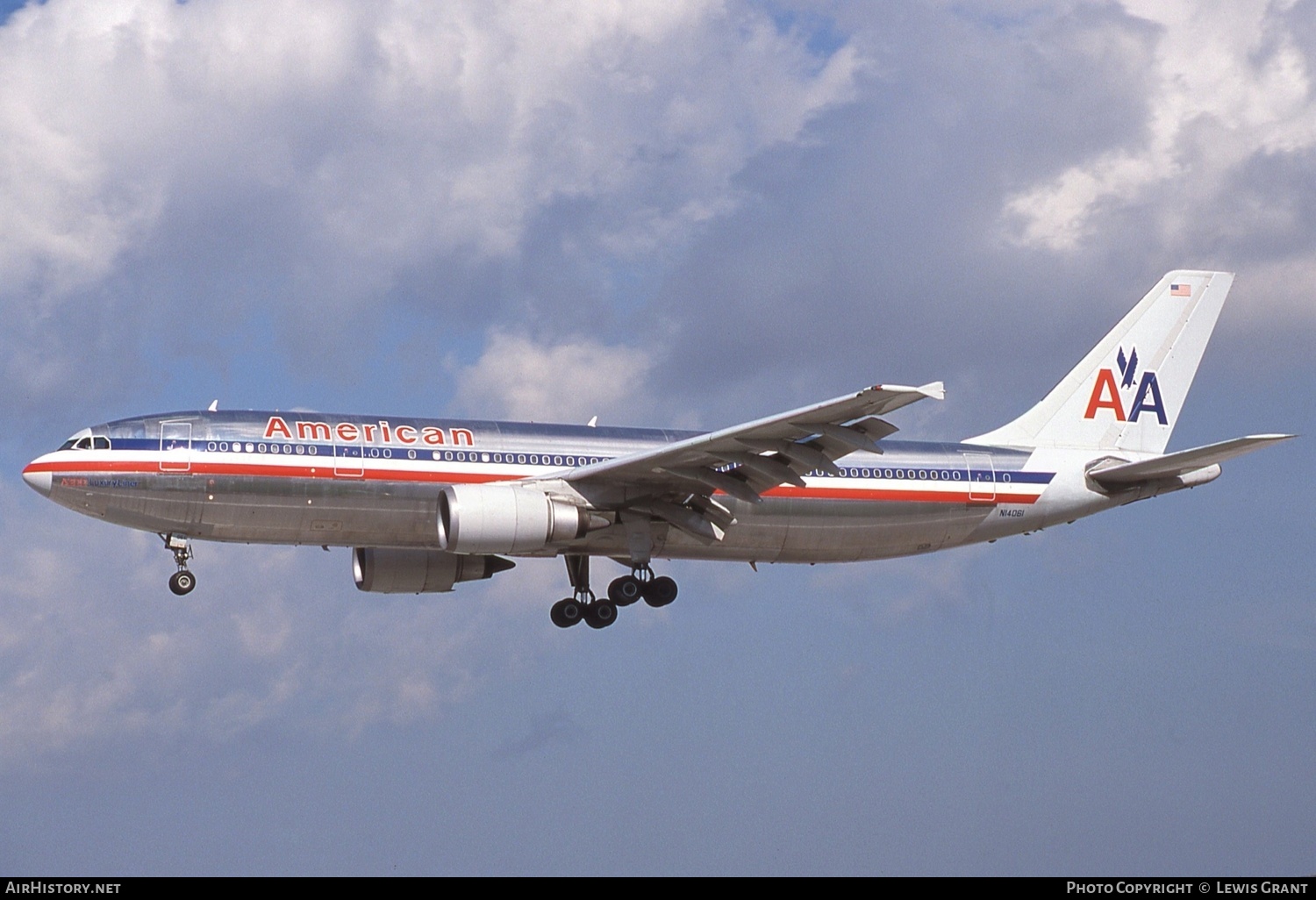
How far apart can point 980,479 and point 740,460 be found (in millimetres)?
8246

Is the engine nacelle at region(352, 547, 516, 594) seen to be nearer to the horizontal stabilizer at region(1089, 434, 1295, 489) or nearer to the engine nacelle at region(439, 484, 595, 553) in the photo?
the engine nacelle at region(439, 484, 595, 553)

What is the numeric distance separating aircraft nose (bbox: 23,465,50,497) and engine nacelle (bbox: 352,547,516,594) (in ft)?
26.6

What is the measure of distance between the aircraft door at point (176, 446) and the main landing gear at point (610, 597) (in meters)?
9.42

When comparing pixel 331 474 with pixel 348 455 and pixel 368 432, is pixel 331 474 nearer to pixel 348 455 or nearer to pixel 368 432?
pixel 348 455

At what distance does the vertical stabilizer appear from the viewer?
4628cm

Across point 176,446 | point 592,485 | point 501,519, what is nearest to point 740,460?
point 592,485

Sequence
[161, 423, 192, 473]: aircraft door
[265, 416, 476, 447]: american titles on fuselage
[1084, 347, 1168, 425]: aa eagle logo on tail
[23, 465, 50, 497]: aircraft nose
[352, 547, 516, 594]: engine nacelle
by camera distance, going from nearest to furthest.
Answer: [161, 423, 192, 473]: aircraft door → [23, 465, 50, 497]: aircraft nose → [265, 416, 476, 447]: american titles on fuselage → [352, 547, 516, 594]: engine nacelle → [1084, 347, 1168, 425]: aa eagle logo on tail

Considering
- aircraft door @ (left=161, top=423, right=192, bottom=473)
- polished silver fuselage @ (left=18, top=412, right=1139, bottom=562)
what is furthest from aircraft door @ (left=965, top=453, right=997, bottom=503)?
aircraft door @ (left=161, top=423, right=192, bottom=473)

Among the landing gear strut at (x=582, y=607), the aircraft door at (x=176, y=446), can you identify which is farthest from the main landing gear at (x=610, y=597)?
the aircraft door at (x=176, y=446)

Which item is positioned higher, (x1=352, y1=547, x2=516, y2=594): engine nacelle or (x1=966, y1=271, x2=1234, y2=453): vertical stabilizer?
(x1=966, y1=271, x2=1234, y2=453): vertical stabilizer

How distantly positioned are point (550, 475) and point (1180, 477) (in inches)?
620

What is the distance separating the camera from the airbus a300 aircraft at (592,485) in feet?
125
